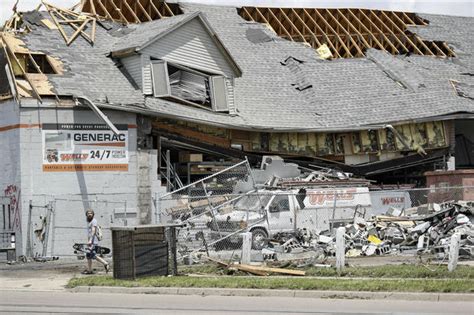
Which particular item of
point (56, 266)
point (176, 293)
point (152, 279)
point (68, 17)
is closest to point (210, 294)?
point (176, 293)

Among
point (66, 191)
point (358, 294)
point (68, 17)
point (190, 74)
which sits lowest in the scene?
point (358, 294)

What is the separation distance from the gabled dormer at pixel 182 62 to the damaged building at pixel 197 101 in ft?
0.18

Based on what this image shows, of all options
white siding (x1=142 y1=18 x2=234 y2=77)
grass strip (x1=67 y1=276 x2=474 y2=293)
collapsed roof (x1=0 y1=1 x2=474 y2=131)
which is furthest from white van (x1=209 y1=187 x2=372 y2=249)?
white siding (x1=142 y1=18 x2=234 y2=77)

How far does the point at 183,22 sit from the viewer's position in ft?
113

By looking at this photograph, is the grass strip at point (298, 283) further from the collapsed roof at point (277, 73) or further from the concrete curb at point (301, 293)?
the collapsed roof at point (277, 73)

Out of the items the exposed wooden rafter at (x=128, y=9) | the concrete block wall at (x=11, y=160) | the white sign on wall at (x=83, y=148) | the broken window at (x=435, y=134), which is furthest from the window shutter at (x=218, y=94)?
the broken window at (x=435, y=134)

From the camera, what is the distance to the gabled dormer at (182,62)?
33562 millimetres

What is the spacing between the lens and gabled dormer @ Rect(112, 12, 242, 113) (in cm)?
3356

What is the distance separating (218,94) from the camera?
35562 millimetres

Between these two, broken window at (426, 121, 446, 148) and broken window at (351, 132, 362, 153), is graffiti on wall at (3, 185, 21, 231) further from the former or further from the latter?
broken window at (426, 121, 446, 148)

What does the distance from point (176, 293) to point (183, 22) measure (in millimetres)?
16975

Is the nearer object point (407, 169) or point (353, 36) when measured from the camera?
point (407, 169)

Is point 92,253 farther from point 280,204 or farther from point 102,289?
point 280,204

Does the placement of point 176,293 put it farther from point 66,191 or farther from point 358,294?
point 66,191
